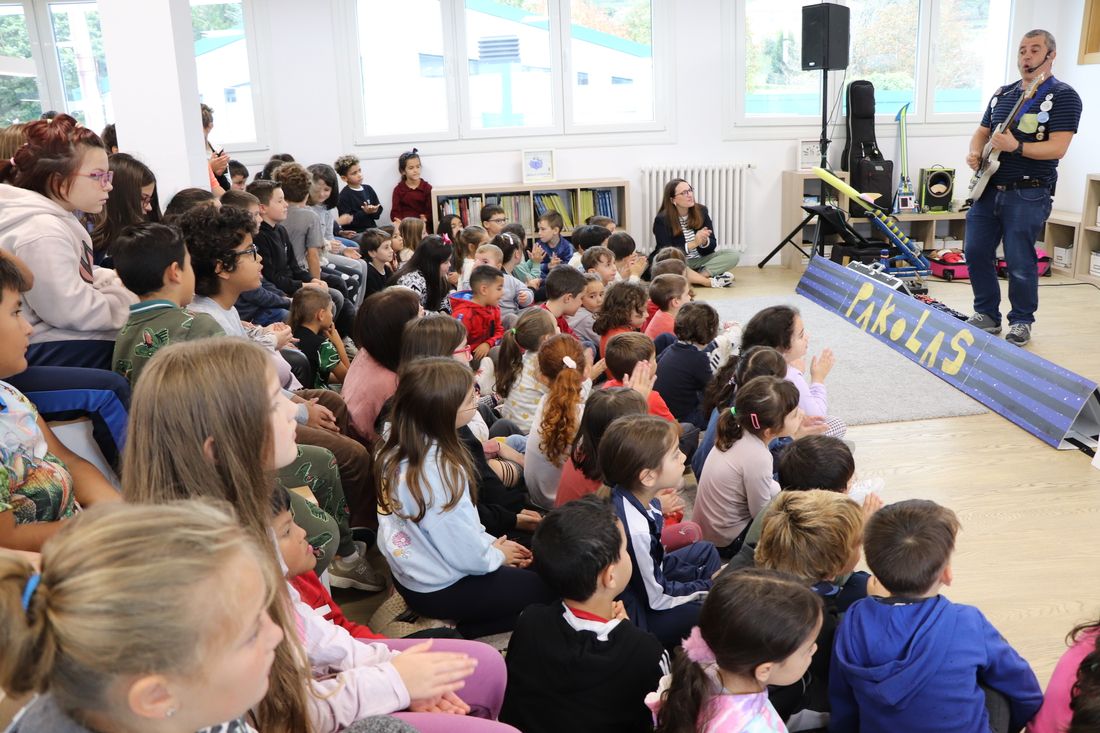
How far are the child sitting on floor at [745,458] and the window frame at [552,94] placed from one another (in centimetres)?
518

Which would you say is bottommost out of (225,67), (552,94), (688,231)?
(688,231)

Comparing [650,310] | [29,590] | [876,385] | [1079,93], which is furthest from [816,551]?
[1079,93]

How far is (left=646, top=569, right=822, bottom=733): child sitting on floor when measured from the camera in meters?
1.49

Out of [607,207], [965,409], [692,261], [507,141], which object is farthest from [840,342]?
[507,141]

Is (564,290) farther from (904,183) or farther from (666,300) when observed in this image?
(904,183)

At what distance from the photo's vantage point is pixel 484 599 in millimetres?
2158

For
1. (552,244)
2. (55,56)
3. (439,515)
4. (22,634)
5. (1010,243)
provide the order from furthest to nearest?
(55,56) < (552,244) < (1010,243) < (439,515) < (22,634)

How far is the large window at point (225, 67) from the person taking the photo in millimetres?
6793

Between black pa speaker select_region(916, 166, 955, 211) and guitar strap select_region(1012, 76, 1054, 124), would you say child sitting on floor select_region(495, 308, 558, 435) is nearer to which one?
guitar strap select_region(1012, 76, 1054, 124)

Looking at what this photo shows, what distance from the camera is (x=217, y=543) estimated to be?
3.11 feet

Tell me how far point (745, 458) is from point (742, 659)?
1058 mm

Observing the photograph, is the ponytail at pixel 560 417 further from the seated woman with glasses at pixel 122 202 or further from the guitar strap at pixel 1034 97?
the guitar strap at pixel 1034 97

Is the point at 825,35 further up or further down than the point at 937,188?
further up

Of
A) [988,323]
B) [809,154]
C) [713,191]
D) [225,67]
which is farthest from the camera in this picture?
[713,191]
